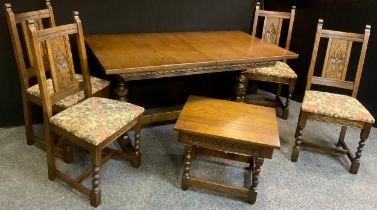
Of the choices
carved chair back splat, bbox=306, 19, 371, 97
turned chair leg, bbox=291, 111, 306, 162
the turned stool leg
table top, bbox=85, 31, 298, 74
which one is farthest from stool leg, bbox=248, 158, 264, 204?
carved chair back splat, bbox=306, 19, 371, 97

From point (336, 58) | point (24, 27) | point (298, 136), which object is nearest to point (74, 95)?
point (24, 27)

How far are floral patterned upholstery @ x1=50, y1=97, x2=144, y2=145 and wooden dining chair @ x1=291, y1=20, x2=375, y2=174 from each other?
Result: 4.44 ft

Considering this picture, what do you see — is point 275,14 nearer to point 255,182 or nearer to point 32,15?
point 255,182

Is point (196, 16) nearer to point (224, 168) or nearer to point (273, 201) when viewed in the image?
point (224, 168)

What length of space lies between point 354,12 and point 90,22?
8.17 ft

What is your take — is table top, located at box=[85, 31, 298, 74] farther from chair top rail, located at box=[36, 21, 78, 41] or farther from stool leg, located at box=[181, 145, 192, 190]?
stool leg, located at box=[181, 145, 192, 190]

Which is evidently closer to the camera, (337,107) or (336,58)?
(337,107)

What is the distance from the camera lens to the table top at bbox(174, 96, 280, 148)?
2186 mm

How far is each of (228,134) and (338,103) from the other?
1.11m

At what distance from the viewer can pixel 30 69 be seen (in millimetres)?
2676

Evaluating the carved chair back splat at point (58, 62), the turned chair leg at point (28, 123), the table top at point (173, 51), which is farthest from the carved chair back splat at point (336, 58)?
the turned chair leg at point (28, 123)

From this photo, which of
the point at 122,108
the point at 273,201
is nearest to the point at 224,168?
the point at 273,201

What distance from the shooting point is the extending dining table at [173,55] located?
7.75 feet

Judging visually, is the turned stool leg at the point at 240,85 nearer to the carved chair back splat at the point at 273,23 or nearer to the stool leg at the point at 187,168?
the carved chair back splat at the point at 273,23
